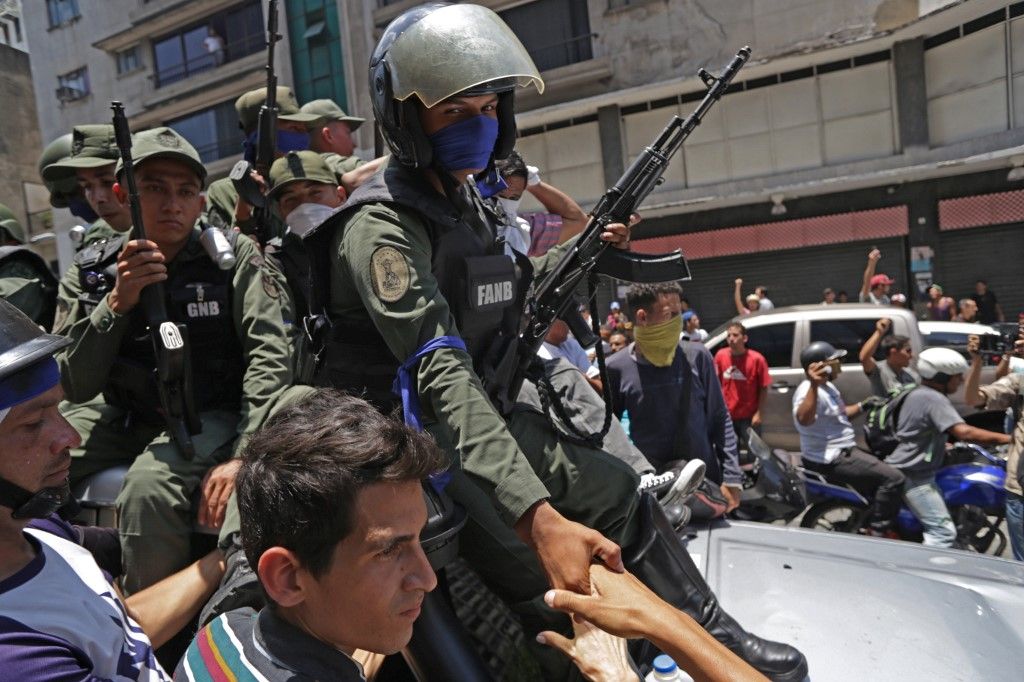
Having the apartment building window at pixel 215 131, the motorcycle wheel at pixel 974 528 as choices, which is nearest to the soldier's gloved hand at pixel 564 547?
Answer: the motorcycle wheel at pixel 974 528

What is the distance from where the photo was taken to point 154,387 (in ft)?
7.74

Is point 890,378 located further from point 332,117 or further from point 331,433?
point 331,433

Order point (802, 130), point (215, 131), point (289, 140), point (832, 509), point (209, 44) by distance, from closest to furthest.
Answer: point (289, 140), point (832, 509), point (802, 130), point (209, 44), point (215, 131)

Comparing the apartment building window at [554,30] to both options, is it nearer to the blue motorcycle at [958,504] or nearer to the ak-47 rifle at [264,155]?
the blue motorcycle at [958,504]

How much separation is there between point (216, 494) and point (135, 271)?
0.68 metres

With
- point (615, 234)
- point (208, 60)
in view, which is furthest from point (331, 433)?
point (208, 60)

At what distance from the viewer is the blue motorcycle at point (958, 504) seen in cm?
514

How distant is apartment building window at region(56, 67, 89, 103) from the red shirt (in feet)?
91.9

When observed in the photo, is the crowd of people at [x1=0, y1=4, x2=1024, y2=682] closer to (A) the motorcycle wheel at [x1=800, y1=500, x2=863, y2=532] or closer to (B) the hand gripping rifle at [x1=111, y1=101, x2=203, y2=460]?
(B) the hand gripping rifle at [x1=111, y1=101, x2=203, y2=460]

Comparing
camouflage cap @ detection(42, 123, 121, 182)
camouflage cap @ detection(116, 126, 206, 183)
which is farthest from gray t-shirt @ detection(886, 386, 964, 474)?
camouflage cap @ detection(42, 123, 121, 182)

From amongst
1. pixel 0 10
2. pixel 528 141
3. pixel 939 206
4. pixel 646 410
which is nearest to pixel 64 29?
pixel 0 10

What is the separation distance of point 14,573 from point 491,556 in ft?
3.27

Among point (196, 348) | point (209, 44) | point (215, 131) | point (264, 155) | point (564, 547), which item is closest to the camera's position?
point (564, 547)

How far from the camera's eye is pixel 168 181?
7.88 feet
